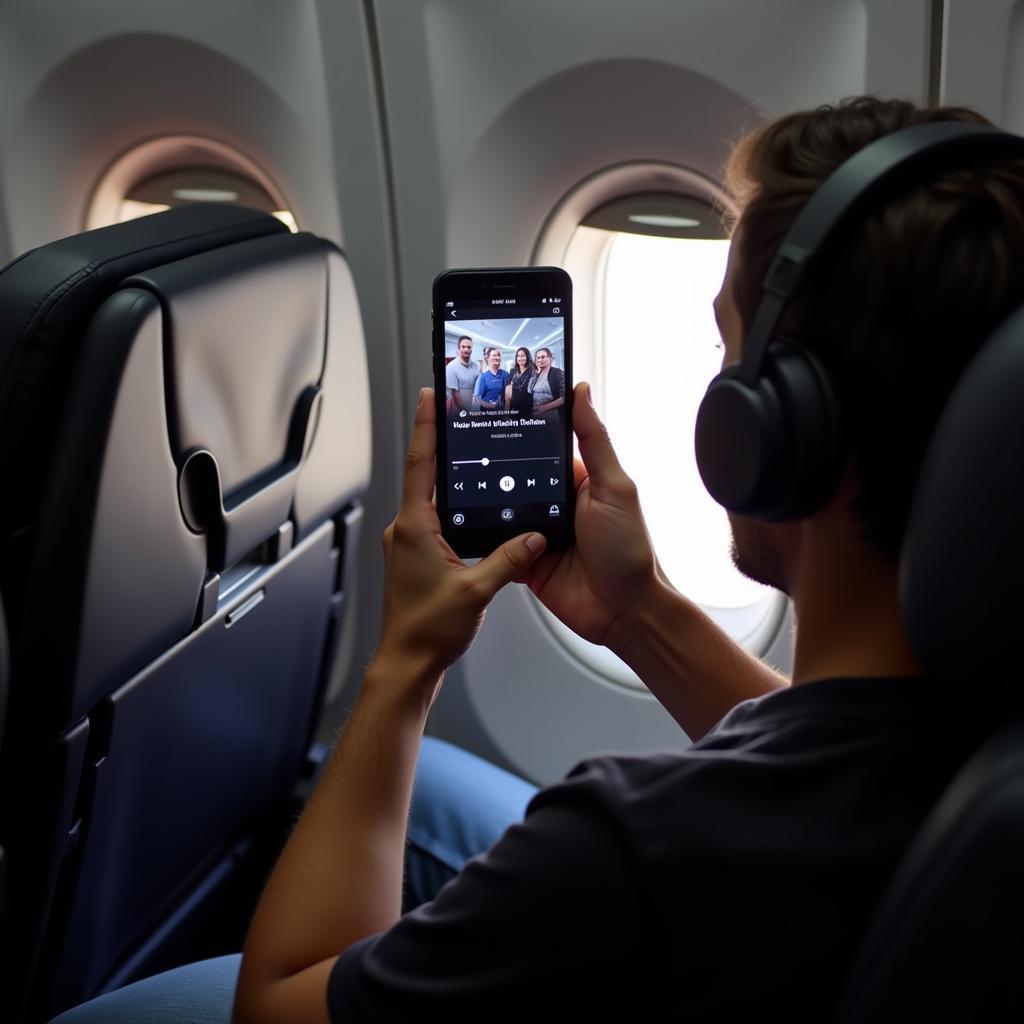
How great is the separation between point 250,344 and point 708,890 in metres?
1.02

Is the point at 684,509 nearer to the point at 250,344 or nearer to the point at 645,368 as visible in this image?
the point at 645,368

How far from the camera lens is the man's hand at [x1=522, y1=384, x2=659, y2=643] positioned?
50.3 inches

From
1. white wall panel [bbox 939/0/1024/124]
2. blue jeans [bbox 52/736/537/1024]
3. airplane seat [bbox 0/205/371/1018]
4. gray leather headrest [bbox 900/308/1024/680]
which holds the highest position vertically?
white wall panel [bbox 939/0/1024/124]

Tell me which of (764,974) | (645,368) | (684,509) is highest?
(764,974)

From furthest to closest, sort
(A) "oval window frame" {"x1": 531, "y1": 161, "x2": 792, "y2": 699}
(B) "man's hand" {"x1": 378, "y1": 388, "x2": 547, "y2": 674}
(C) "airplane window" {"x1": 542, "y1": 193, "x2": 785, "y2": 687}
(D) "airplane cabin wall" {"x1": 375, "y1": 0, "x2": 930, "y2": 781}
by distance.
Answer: (C) "airplane window" {"x1": 542, "y1": 193, "x2": 785, "y2": 687} → (A) "oval window frame" {"x1": 531, "y1": 161, "x2": 792, "y2": 699} → (D) "airplane cabin wall" {"x1": 375, "y1": 0, "x2": 930, "y2": 781} → (B) "man's hand" {"x1": 378, "y1": 388, "x2": 547, "y2": 674}

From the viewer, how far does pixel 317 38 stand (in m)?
2.06

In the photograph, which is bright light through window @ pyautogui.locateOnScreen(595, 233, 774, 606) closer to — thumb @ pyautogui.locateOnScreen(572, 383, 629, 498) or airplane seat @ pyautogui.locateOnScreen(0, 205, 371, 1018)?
airplane seat @ pyautogui.locateOnScreen(0, 205, 371, 1018)

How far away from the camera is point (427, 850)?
6.48 feet

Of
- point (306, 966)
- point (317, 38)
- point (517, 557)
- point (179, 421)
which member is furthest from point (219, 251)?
point (306, 966)

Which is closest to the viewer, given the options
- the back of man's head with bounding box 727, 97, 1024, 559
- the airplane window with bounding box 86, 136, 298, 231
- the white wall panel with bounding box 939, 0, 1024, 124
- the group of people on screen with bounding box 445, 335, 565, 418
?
the back of man's head with bounding box 727, 97, 1024, 559

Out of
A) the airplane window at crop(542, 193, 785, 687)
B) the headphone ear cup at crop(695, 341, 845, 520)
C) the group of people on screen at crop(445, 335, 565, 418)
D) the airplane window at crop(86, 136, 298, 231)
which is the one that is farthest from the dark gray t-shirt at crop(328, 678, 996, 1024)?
the airplane window at crop(86, 136, 298, 231)

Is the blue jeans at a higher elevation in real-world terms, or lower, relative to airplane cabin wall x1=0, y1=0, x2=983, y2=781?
lower

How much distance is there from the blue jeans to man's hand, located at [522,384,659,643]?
59 centimetres

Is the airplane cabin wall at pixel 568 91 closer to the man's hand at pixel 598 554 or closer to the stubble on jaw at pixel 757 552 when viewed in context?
the man's hand at pixel 598 554
